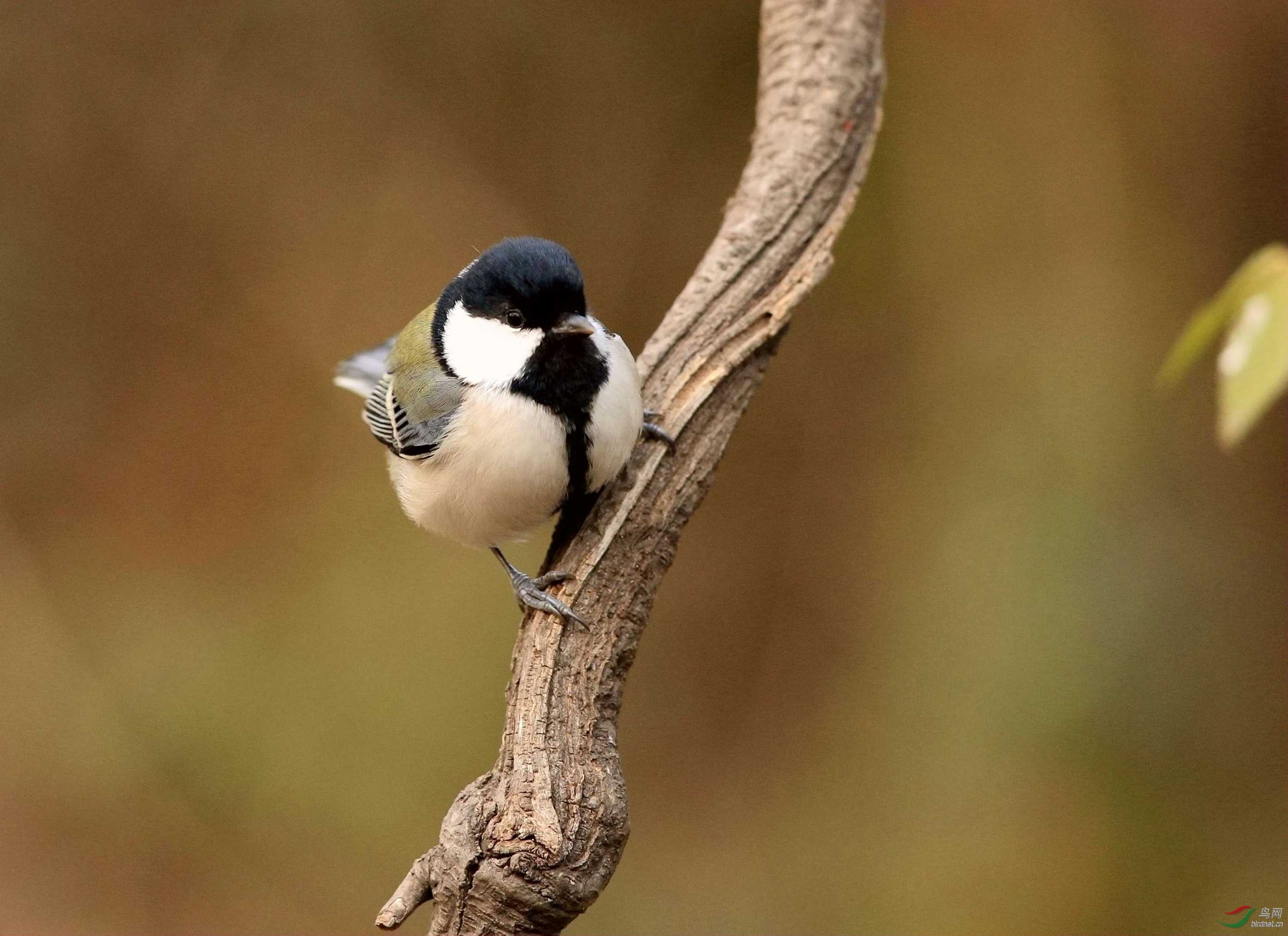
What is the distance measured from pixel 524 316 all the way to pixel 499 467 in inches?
9.5

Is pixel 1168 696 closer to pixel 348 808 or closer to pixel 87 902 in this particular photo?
pixel 348 808

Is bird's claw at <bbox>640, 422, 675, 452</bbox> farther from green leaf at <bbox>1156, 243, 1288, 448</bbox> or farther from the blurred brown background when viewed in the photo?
the blurred brown background

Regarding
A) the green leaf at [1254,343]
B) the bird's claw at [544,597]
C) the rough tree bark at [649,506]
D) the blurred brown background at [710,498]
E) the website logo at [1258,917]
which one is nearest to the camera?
the green leaf at [1254,343]

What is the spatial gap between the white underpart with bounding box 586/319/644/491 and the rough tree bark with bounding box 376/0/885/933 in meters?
0.09

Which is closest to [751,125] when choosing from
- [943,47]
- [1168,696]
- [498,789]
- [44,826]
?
[943,47]

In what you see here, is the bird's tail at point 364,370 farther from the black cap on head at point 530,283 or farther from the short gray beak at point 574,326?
the short gray beak at point 574,326

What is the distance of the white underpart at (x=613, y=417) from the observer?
1.77m

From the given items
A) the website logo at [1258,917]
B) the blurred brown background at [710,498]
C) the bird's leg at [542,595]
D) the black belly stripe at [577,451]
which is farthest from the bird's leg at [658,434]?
the website logo at [1258,917]

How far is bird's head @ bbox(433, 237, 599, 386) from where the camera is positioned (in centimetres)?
176

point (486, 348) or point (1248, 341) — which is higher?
point (1248, 341)

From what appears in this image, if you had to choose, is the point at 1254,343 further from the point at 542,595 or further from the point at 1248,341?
the point at 542,595

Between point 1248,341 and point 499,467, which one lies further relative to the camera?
point 499,467

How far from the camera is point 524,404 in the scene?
70.9 inches

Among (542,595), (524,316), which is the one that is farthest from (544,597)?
(524,316)
